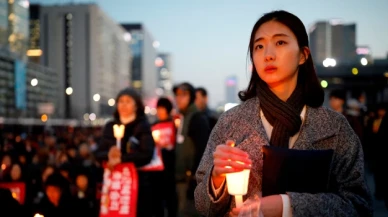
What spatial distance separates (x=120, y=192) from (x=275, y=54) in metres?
3.57

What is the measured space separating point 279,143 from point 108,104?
7210 inches

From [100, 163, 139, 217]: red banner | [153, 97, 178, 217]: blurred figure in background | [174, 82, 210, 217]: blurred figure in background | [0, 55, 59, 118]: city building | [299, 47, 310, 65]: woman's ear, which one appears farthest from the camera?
[0, 55, 59, 118]: city building

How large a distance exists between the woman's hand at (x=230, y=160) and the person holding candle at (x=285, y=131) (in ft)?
0.27

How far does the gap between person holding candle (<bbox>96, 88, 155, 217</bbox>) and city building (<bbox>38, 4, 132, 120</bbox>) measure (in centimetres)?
15408

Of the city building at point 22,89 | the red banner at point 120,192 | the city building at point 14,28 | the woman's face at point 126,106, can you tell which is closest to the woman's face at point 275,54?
the red banner at point 120,192

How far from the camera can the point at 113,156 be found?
5.25m

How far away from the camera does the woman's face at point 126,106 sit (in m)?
5.84

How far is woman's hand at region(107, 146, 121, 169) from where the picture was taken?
5215mm

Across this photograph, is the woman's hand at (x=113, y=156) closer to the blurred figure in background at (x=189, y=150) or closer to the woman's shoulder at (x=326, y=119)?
the blurred figure in background at (x=189, y=150)

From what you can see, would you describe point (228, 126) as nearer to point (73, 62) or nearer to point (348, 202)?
point (348, 202)

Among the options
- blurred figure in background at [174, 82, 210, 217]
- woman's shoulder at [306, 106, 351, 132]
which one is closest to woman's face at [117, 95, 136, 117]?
blurred figure in background at [174, 82, 210, 217]

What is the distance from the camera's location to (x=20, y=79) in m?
129

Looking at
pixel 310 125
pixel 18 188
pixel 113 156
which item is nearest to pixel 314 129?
pixel 310 125

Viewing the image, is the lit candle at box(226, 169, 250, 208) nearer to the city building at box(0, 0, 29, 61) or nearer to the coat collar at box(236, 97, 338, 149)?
the coat collar at box(236, 97, 338, 149)
